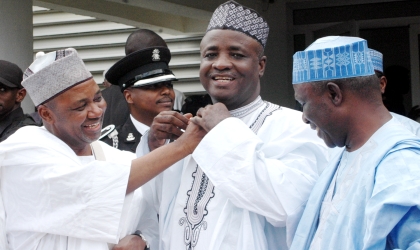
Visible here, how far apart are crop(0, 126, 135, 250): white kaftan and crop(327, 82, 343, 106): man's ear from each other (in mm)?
988

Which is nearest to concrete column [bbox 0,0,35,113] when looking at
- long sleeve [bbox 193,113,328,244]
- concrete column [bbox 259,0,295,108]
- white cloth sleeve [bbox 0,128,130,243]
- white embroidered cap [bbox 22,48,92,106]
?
white embroidered cap [bbox 22,48,92,106]

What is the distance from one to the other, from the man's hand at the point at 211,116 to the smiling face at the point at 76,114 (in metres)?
0.46

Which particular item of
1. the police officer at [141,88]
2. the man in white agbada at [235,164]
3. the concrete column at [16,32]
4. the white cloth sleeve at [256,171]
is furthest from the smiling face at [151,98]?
the concrete column at [16,32]

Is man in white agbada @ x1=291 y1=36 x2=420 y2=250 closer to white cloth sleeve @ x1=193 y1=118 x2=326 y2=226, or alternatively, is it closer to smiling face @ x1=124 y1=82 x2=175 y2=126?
white cloth sleeve @ x1=193 y1=118 x2=326 y2=226

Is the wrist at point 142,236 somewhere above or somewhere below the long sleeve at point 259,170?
below

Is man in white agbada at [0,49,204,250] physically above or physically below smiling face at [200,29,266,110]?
below

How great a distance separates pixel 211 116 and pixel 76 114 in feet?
1.97

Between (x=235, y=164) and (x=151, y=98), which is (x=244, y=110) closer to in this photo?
(x=235, y=164)

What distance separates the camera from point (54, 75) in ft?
10.2

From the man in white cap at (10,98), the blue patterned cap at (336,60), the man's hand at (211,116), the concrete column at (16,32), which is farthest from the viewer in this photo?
the concrete column at (16,32)

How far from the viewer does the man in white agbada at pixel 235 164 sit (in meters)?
2.83

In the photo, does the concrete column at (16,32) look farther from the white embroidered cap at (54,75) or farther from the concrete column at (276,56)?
the concrete column at (276,56)

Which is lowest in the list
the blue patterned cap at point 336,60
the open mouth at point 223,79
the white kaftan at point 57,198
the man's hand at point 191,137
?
the white kaftan at point 57,198

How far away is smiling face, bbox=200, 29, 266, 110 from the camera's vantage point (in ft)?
10.3
